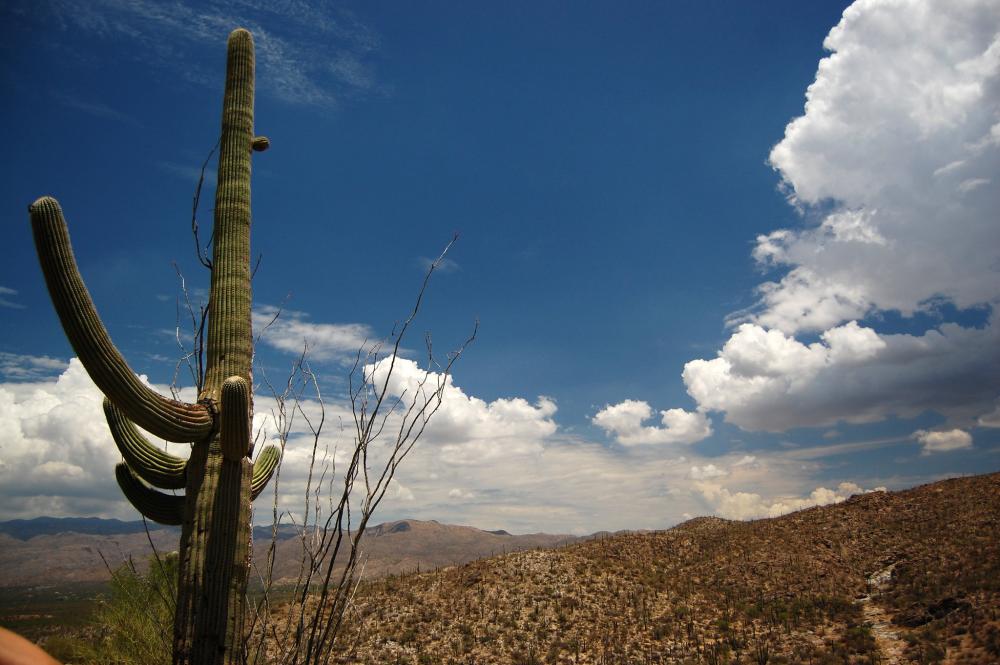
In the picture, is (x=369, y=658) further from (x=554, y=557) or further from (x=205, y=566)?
(x=205, y=566)

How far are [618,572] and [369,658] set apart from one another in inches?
475

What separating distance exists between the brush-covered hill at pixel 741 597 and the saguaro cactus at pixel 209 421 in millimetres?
12393

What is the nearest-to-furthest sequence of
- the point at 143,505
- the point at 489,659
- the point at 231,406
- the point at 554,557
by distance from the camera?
the point at 231,406 < the point at 143,505 < the point at 489,659 < the point at 554,557

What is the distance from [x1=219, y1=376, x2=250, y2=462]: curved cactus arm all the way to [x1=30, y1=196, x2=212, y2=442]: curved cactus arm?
1.04 ft

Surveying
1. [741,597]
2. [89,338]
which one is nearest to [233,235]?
[89,338]

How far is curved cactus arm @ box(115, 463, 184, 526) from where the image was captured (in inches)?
192

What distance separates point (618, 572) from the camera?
83.3 ft

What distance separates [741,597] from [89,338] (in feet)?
79.3

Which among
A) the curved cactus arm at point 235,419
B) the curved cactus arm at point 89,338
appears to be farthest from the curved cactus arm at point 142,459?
the curved cactus arm at point 235,419

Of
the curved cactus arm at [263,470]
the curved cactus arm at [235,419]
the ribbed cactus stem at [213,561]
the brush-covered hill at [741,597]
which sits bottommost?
the brush-covered hill at [741,597]

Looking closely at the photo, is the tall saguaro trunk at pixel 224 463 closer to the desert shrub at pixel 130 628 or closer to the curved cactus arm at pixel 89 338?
the curved cactus arm at pixel 89 338

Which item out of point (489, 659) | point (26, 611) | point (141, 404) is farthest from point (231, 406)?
point (26, 611)

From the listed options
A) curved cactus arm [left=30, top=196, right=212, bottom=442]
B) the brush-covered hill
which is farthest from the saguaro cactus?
the brush-covered hill

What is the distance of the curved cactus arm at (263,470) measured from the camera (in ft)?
16.0
